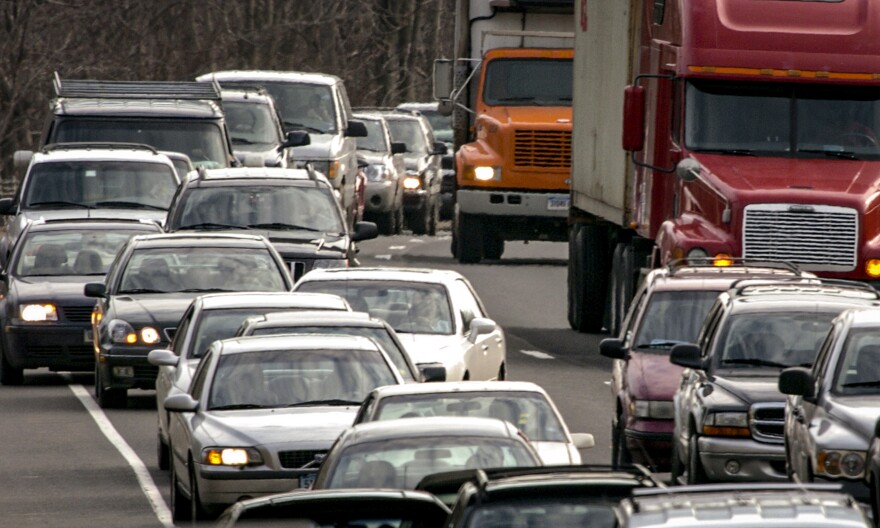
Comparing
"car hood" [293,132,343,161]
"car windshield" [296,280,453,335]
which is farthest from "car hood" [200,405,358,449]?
"car hood" [293,132,343,161]

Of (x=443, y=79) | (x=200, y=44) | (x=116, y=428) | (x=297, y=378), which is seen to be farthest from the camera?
(x=200, y=44)

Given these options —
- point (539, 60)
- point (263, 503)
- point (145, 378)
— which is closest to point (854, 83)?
point (145, 378)

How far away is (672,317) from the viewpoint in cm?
1775

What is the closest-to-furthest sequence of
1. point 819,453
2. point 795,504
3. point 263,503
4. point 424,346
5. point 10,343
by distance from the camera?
point 795,504
point 263,503
point 819,453
point 424,346
point 10,343

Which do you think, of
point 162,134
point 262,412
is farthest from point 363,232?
point 262,412

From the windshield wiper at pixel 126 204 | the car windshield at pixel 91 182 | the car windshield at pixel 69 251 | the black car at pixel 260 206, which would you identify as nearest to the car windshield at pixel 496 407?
the black car at pixel 260 206

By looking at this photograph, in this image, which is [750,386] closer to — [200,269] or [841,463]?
Result: [841,463]

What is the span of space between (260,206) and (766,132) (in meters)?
5.98

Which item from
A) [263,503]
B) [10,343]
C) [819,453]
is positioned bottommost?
[10,343]

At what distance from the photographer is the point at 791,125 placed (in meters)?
22.0

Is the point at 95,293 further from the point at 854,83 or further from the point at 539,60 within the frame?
the point at 539,60

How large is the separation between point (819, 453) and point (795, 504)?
5666mm

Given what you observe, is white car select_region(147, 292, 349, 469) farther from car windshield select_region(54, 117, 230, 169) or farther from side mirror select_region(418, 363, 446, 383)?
car windshield select_region(54, 117, 230, 169)

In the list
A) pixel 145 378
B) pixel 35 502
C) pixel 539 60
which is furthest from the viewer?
pixel 539 60
